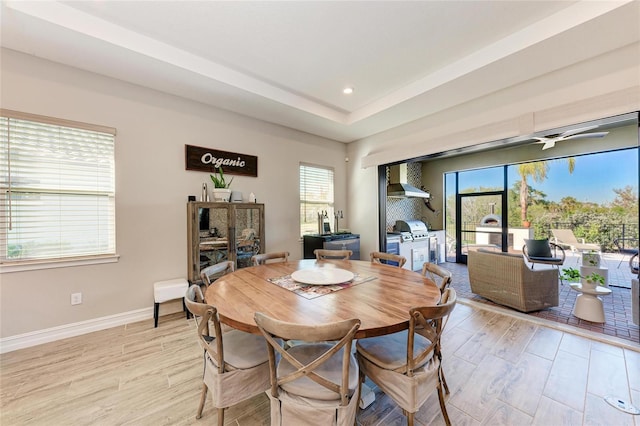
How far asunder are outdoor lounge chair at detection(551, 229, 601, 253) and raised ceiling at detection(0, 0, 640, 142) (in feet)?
12.5

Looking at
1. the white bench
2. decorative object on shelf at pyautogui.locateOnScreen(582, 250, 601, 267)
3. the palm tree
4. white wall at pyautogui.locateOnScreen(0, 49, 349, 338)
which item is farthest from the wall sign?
the palm tree

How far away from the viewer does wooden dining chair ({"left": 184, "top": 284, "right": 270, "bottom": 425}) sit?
1.32 metres

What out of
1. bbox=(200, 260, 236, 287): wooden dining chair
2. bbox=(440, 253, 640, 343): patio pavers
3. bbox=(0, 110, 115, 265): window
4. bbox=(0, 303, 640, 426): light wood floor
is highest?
bbox=(0, 110, 115, 265): window

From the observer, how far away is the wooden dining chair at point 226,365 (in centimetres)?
132

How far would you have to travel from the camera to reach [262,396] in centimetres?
180

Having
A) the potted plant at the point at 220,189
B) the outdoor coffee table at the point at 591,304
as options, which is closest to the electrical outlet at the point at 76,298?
the potted plant at the point at 220,189

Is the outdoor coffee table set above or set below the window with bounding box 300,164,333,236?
below

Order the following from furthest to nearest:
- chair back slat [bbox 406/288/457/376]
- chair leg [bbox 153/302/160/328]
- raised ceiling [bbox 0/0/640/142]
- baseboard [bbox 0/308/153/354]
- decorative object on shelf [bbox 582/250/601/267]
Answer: decorative object on shelf [bbox 582/250/601/267]
chair leg [bbox 153/302/160/328]
baseboard [bbox 0/308/153/354]
raised ceiling [bbox 0/0/640/142]
chair back slat [bbox 406/288/457/376]

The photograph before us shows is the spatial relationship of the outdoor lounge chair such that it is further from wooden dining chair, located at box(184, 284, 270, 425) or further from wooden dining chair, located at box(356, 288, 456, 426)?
wooden dining chair, located at box(184, 284, 270, 425)

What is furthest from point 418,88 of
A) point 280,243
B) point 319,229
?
point 280,243

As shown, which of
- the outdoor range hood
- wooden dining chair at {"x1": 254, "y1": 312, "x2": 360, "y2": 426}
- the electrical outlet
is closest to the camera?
wooden dining chair at {"x1": 254, "y1": 312, "x2": 360, "y2": 426}

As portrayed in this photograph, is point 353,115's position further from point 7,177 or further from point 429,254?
point 7,177

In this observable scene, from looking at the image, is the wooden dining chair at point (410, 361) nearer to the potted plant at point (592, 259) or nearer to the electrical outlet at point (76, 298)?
the electrical outlet at point (76, 298)

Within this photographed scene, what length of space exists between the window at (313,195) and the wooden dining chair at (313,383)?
339cm
